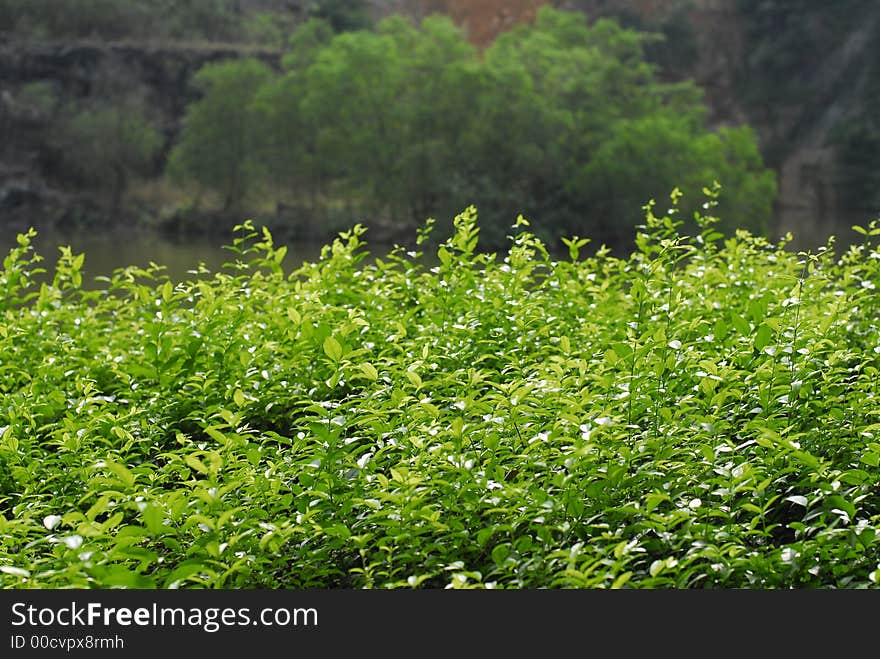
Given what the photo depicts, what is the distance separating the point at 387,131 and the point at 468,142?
9.16 ft

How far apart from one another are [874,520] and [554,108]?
31.2 meters

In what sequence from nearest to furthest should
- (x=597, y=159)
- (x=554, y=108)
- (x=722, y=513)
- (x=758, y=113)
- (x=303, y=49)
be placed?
(x=722, y=513)
(x=597, y=159)
(x=554, y=108)
(x=303, y=49)
(x=758, y=113)

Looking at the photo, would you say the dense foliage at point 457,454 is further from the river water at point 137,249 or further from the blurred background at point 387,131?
the blurred background at point 387,131

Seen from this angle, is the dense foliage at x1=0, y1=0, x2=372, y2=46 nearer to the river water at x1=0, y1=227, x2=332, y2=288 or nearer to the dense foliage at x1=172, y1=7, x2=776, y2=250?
the dense foliage at x1=172, y1=7, x2=776, y2=250

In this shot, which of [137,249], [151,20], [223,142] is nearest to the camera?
[137,249]

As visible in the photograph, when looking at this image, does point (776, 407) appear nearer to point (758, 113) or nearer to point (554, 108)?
point (554, 108)

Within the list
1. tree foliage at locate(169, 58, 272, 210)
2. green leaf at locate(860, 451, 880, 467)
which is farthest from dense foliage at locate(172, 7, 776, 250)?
green leaf at locate(860, 451, 880, 467)

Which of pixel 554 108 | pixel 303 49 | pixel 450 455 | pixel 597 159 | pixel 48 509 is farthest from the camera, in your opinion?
pixel 303 49

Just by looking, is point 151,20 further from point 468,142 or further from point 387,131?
point 468,142

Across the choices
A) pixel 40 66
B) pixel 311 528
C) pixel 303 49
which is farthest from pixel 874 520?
pixel 40 66

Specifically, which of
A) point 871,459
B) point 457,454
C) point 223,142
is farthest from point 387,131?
point 871,459

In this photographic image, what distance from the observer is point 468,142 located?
32156 mm

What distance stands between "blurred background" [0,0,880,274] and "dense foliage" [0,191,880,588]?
63.8 ft

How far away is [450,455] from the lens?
297 cm
